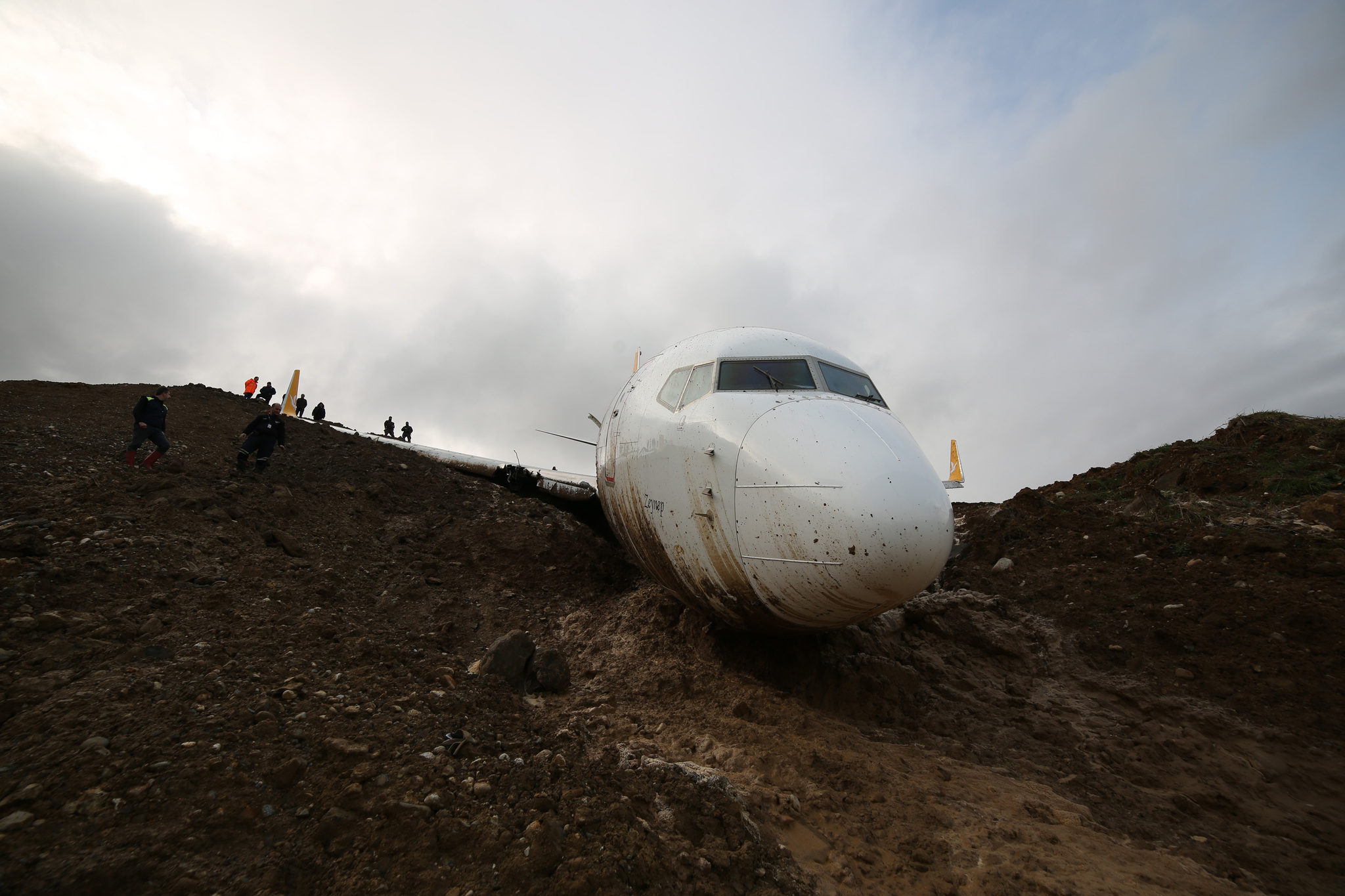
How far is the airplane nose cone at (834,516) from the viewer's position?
3.72 m

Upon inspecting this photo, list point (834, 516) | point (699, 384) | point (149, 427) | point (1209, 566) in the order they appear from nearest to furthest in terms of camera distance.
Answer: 1. point (834, 516)
2. point (699, 384)
3. point (1209, 566)
4. point (149, 427)

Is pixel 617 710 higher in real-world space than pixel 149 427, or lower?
lower

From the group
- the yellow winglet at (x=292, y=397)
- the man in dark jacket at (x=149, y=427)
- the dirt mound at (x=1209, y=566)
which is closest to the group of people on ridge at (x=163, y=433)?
the man in dark jacket at (x=149, y=427)

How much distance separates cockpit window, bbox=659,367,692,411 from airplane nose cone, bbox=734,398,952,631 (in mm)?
1225

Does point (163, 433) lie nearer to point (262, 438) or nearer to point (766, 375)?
point (262, 438)

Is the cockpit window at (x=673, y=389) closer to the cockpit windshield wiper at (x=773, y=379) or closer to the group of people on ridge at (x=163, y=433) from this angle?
the cockpit windshield wiper at (x=773, y=379)

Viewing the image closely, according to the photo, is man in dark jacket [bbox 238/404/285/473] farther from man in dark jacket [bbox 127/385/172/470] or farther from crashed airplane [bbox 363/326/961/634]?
crashed airplane [bbox 363/326/961/634]

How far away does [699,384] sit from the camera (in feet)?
17.7

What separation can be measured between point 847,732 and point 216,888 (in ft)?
14.0

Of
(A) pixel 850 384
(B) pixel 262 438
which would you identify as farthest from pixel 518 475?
(A) pixel 850 384

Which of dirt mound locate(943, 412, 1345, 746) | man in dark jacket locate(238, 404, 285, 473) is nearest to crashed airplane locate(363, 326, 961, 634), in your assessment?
dirt mound locate(943, 412, 1345, 746)

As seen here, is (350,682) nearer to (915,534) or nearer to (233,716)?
(233,716)

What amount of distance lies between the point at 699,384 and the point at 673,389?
366 mm

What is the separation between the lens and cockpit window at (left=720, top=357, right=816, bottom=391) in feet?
16.9
